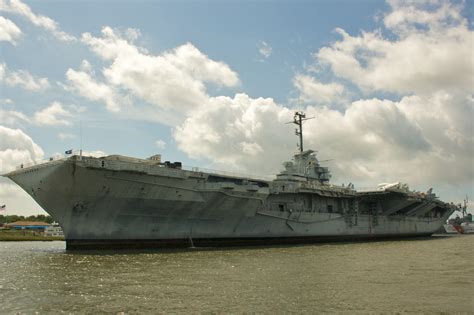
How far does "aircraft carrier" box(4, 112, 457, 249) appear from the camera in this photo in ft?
68.2

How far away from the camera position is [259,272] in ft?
49.4

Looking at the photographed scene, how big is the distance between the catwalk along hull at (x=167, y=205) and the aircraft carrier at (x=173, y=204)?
0.05 metres

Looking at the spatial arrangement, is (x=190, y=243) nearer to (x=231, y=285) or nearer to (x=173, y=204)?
(x=173, y=204)

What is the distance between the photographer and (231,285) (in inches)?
491

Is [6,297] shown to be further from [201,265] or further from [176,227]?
[176,227]

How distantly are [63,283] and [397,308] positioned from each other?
30.6 feet

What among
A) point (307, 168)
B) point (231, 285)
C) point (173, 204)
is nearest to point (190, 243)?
point (173, 204)

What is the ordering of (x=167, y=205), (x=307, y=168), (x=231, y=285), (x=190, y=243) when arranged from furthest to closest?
(x=307, y=168) < (x=190, y=243) < (x=167, y=205) < (x=231, y=285)

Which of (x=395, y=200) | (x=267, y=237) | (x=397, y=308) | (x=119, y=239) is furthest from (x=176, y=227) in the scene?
(x=395, y=200)

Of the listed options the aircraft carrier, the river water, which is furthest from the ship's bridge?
the river water

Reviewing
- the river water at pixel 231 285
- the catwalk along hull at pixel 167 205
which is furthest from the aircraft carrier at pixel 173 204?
the river water at pixel 231 285

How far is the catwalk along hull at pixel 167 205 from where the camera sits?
2077 cm

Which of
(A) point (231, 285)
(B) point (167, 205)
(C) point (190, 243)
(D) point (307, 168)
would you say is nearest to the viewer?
(A) point (231, 285)

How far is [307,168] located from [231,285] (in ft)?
81.1
